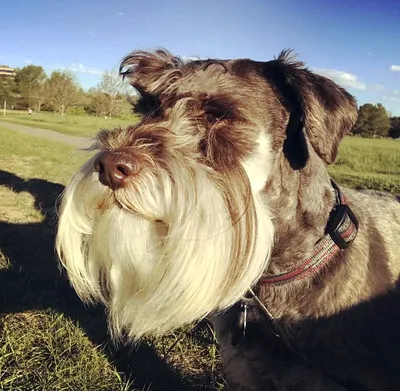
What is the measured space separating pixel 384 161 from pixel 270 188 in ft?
61.3

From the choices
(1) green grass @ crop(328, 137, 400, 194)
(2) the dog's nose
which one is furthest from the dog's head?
(1) green grass @ crop(328, 137, 400, 194)

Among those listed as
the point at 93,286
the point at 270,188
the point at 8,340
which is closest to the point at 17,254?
the point at 8,340

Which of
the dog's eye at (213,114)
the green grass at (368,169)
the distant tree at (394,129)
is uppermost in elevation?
the dog's eye at (213,114)

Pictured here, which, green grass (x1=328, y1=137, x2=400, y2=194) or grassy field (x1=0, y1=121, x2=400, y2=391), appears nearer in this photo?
grassy field (x1=0, y1=121, x2=400, y2=391)

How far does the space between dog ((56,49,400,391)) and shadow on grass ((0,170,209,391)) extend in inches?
35.4

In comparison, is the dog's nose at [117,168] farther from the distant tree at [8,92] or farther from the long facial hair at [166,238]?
the distant tree at [8,92]

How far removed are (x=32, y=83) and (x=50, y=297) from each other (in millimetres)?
67925

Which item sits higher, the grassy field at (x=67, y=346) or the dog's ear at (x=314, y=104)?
the dog's ear at (x=314, y=104)

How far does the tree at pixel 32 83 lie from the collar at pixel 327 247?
68.5 metres

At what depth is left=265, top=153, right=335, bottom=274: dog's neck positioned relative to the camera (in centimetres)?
265

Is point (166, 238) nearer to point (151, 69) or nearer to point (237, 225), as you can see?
point (237, 225)

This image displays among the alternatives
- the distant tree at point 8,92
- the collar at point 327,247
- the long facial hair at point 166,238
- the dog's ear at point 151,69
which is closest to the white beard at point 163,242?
the long facial hair at point 166,238

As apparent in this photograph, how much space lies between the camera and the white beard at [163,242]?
2.06 meters

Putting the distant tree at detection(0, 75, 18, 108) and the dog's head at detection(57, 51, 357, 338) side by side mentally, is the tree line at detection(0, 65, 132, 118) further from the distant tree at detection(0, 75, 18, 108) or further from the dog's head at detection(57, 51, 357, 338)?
the dog's head at detection(57, 51, 357, 338)
